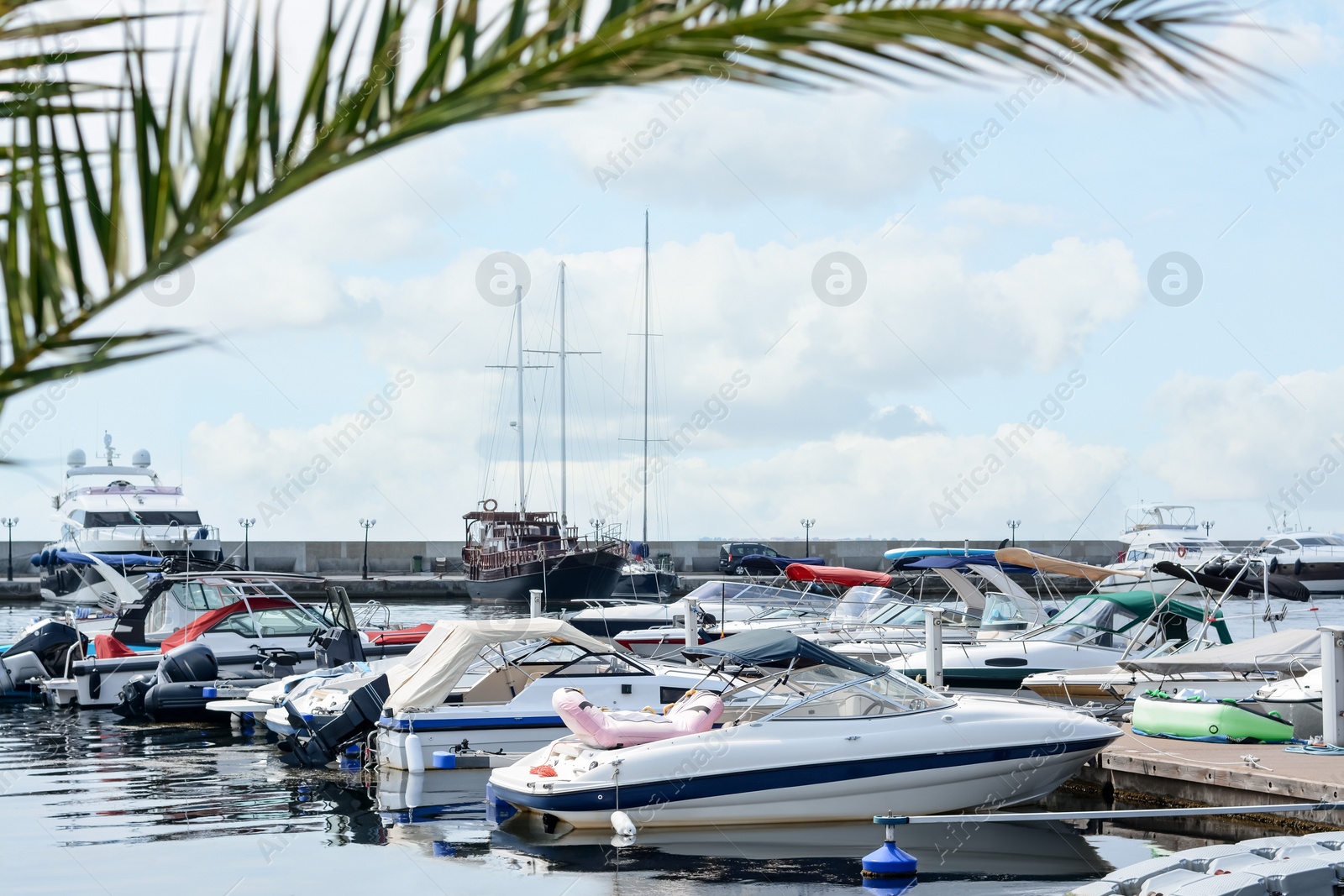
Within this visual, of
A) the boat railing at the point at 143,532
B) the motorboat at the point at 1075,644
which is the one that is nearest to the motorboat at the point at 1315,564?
the motorboat at the point at 1075,644

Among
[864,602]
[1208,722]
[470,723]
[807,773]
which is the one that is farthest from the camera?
[864,602]

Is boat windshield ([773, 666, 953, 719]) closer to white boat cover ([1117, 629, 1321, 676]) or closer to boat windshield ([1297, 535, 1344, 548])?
white boat cover ([1117, 629, 1321, 676])

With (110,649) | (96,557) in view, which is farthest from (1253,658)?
(96,557)

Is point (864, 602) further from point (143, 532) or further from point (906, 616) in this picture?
point (143, 532)

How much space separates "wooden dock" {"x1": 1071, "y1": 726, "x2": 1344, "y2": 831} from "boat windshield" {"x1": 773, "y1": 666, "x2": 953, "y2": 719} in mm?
2184

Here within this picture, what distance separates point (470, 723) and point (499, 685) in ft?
2.65

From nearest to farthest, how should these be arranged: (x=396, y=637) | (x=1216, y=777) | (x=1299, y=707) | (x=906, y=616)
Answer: (x=1216, y=777)
(x=1299, y=707)
(x=906, y=616)
(x=396, y=637)

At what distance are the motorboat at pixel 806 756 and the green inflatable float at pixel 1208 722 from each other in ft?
5.47

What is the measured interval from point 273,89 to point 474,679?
14509 millimetres

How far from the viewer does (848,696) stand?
12.5 m

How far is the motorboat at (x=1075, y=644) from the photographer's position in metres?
20.0

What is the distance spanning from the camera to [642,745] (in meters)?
12.3

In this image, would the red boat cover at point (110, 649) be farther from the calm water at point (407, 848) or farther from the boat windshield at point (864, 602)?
the boat windshield at point (864, 602)

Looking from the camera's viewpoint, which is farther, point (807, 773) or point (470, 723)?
point (470, 723)
